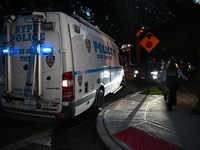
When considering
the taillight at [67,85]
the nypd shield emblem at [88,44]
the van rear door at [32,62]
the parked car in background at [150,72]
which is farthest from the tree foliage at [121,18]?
the taillight at [67,85]

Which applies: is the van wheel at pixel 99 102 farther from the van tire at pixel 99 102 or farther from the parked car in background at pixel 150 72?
the parked car in background at pixel 150 72

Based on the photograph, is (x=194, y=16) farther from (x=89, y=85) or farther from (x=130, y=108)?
(x=89, y=85)

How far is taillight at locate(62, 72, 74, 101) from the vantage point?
4152mm

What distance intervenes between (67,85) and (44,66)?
2.27 ft

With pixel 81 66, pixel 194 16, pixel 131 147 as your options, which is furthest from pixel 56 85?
pixel 194 16

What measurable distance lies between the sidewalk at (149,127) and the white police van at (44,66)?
41.2 inches

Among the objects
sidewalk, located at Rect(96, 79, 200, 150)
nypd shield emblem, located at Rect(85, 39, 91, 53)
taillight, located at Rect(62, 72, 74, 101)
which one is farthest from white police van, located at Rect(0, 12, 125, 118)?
sidewalk, located at Rect(96, 79, 200, 150)

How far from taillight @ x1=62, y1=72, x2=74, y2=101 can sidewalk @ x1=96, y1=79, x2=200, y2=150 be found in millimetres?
1232

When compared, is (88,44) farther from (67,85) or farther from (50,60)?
(67,85)

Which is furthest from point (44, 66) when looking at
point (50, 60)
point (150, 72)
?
point (150, 72)

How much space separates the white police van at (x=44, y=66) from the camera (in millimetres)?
4164

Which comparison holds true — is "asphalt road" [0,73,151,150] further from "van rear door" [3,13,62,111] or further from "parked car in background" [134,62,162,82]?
"parked car in background" [134,62,162,82]

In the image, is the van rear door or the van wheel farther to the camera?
the van wheel

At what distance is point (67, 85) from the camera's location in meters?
4.18
